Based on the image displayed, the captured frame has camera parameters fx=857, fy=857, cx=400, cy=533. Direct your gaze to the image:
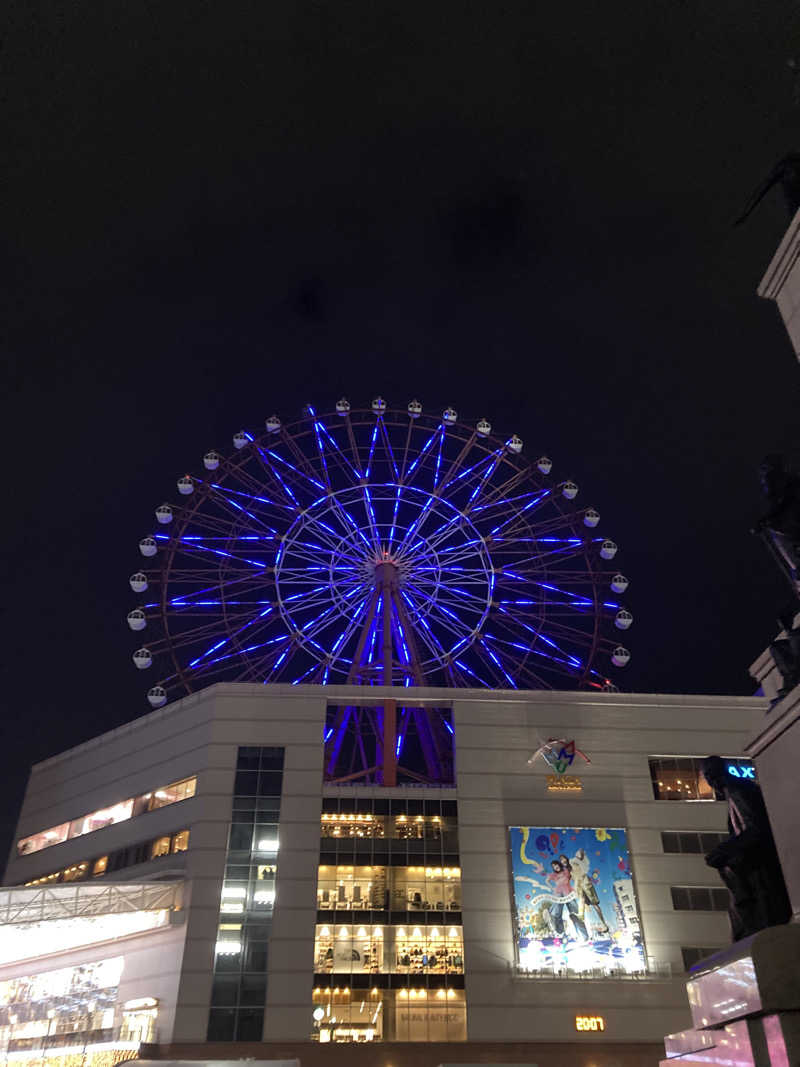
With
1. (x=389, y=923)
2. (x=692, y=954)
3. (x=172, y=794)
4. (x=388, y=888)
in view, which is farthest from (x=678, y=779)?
(x=172, y=794)

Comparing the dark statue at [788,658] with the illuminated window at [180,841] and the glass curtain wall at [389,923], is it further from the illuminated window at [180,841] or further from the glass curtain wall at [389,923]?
the illuminated window at [180,841]

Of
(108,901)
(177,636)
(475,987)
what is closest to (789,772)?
(475,987)

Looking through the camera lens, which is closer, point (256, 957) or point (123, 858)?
point (256, 957)

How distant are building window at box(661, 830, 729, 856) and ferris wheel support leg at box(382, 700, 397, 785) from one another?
476 inches

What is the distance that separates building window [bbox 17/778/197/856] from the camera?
38.4 metres

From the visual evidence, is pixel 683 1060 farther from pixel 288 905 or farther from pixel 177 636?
pixel 177 636

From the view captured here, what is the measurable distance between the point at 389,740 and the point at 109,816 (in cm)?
1416

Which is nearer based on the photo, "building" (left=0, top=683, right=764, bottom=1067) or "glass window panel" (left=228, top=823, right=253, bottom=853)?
"building" (left=0, top=683, right=764, bottom=1067)

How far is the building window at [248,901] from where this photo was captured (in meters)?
32.4

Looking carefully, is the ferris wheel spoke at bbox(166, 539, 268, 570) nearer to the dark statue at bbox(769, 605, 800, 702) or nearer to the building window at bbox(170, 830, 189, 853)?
the building window at bbox(170, 830, 189, 853)

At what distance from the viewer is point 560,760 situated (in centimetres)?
3828

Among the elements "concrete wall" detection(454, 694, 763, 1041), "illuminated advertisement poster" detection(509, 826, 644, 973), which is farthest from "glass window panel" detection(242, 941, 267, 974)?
"illuminated advertisement poster" detection(509, 826, 644, 973)

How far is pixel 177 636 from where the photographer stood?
133 ft

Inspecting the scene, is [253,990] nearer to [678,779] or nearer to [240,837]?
[240,837]
